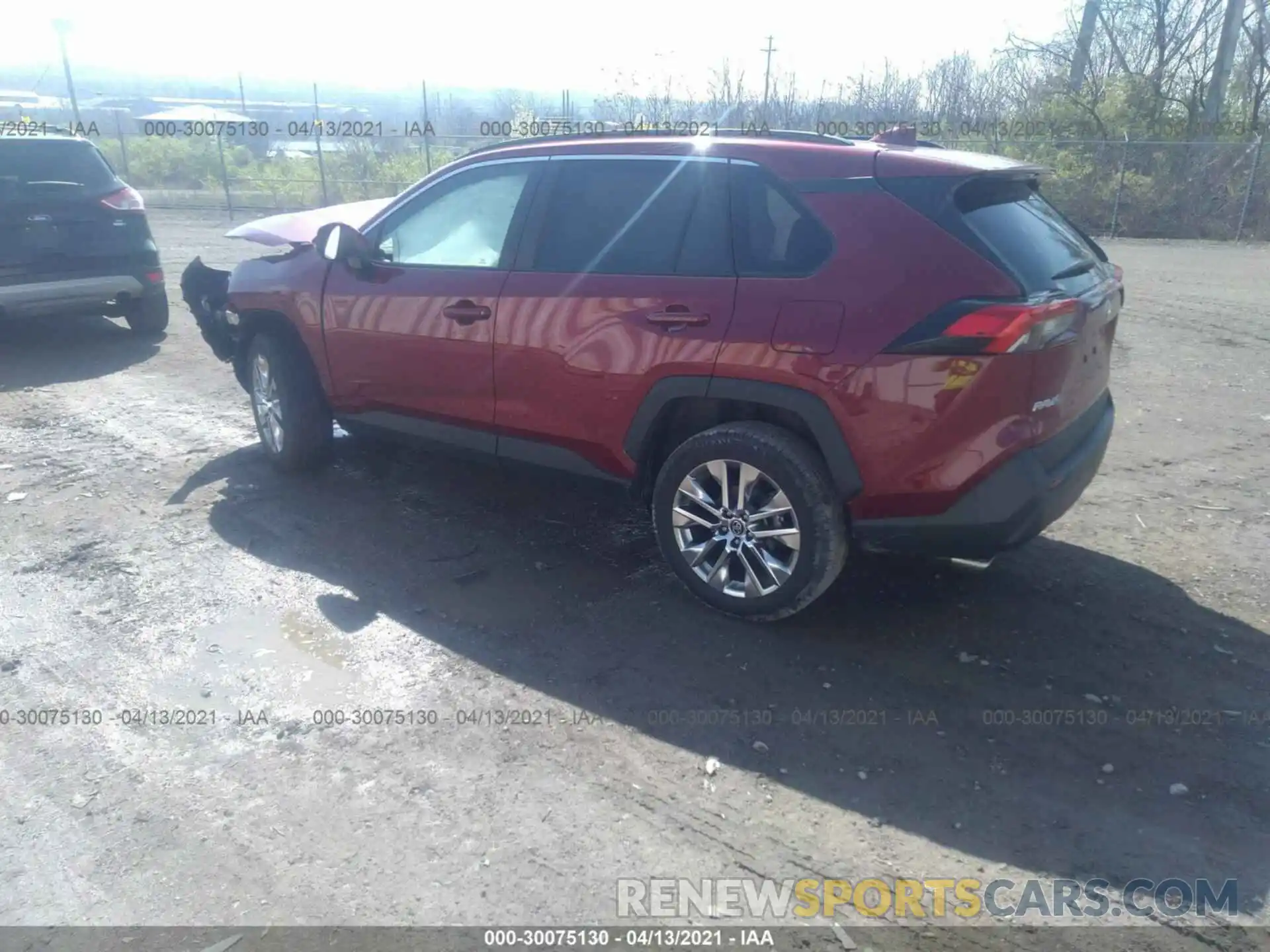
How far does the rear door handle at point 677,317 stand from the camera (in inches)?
154

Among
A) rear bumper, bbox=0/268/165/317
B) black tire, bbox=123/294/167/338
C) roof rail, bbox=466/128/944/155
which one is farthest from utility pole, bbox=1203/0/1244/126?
rear bumper, bbox=0/268/165/317

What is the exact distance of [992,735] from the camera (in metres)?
3.34

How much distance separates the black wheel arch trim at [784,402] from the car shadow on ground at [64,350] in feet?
20.0

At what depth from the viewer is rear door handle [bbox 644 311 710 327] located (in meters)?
3.91

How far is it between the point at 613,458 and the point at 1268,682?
2695 millimetres

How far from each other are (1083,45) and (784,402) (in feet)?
72.1

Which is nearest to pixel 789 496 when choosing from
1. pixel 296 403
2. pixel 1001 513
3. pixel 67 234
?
pixel 1001 513

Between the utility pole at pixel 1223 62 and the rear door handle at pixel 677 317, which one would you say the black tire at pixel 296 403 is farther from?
the utility pole at pixel 1223 62

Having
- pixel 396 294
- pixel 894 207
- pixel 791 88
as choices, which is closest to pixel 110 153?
pixel 791 88

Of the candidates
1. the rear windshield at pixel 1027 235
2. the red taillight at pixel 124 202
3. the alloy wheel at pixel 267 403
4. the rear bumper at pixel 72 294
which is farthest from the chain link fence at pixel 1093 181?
the rear windshield at pixel 1027 235

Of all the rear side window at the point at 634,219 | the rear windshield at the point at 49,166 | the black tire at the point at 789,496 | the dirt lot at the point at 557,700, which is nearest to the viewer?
the dirt lot at the point at 557,700

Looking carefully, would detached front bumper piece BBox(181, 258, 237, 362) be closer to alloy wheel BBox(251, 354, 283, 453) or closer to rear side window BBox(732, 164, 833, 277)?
alloy wheel BBox(251, 354, 283, 453)

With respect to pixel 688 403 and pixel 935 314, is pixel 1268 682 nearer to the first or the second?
pixel 935 314

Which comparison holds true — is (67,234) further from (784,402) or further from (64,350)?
(784,402)
